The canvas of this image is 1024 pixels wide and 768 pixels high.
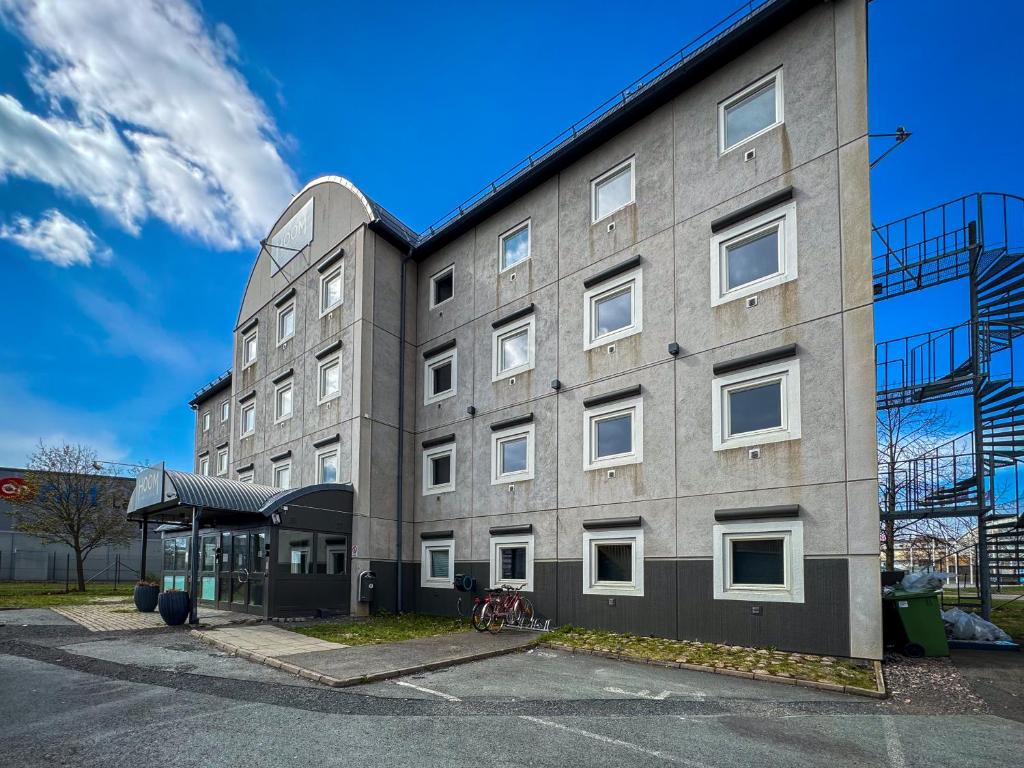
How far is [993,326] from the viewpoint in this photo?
15773mm

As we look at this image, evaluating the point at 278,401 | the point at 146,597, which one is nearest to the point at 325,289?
the point at 278,401

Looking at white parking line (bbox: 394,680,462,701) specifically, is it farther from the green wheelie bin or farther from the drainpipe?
the drainpipe

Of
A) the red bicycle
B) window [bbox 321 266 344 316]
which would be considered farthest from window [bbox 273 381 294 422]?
the red bicycle

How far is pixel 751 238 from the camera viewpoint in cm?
1398

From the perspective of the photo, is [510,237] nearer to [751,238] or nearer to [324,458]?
[751,238]

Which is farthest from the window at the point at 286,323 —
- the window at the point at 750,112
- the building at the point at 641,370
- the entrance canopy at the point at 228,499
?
the window at the point at 750,112

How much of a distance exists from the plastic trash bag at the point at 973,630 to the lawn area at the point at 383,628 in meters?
10.4

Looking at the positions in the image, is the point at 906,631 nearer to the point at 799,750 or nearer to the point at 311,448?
the point at 799,750

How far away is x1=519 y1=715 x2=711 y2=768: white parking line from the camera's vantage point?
6297 mm

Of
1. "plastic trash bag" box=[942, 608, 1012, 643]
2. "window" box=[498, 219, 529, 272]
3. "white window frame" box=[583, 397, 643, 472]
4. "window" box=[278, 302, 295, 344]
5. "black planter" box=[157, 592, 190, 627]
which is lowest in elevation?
"black planter" box=[157, 592, 190, 627]

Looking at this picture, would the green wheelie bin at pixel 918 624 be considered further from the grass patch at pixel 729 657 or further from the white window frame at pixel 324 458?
the white window frame at pixel 324 458

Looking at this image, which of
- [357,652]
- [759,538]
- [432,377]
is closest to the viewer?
[357,652]

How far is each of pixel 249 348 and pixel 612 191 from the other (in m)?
19.0

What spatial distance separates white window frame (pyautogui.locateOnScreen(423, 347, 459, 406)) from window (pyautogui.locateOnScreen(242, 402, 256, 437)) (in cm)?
987
